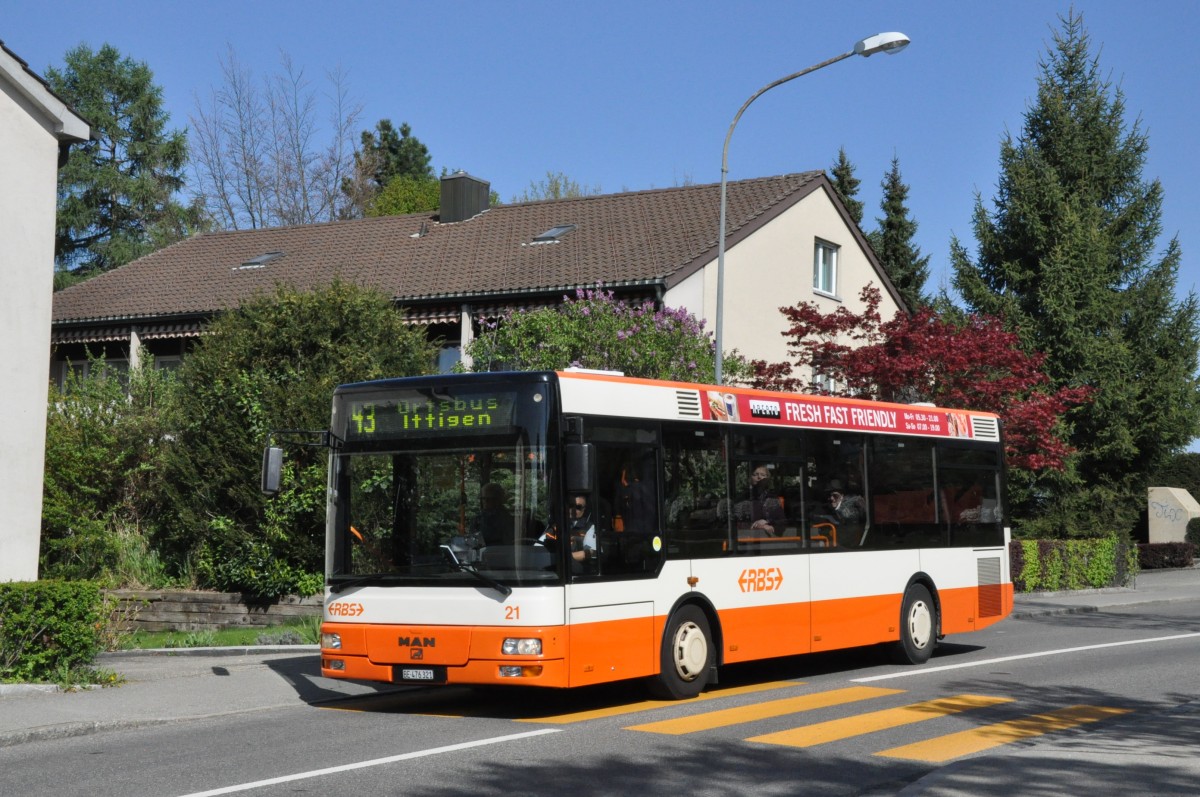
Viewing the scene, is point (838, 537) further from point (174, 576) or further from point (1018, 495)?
point (1018, 495)

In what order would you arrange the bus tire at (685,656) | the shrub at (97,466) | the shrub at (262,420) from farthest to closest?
the shrub at (97,466), the shrub at (262,420), the bus tire at (685,656)

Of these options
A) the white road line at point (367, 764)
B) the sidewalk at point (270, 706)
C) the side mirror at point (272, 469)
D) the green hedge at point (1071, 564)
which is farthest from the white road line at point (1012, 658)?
the green hedge at point (1071, 564)

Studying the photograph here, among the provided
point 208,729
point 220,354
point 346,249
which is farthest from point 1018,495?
point 208,729

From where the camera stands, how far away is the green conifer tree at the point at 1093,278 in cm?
3722

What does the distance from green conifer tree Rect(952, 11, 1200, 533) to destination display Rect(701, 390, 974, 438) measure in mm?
21401

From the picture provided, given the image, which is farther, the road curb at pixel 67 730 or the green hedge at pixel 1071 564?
the green hedge at pixel 1071 564

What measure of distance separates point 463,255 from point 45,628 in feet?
72.0

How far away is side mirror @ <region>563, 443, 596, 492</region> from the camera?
10.7 metres

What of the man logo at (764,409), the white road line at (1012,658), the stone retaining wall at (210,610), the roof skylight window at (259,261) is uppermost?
the roof skylight window at (259,261)

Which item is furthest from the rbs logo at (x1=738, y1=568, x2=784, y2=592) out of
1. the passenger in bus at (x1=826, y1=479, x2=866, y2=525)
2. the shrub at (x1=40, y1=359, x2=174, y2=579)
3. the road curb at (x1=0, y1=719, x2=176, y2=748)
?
the shrub at (x1=40, y1=359, x2=174, y2=579)

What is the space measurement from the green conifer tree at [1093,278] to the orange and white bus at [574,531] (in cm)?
2496

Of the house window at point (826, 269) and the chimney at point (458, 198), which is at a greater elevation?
→ the chimney at point (458, 198)

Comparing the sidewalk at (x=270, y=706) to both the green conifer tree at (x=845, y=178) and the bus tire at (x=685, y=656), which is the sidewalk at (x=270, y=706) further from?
the green conifer tree at (x=845, y=178)

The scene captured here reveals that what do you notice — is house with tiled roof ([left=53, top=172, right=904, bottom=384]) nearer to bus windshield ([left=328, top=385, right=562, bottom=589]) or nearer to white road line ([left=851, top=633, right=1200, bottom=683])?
white road line ([left=851, top=633, right=1200, bottom=683])
